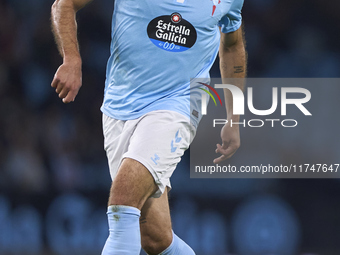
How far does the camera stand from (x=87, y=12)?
5457mm

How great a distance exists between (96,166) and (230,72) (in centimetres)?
223

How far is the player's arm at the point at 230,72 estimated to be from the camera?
10.6ft

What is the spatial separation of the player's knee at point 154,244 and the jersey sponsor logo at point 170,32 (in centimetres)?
97

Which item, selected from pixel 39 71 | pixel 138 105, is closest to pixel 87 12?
pixel 39 71

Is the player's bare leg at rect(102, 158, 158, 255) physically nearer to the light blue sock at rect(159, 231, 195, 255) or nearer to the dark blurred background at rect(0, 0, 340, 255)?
the light blue sock at rect(159, 231, 195, 255)

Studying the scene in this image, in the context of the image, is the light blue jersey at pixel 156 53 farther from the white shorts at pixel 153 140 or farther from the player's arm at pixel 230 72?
the player's arm at pixel 230 72

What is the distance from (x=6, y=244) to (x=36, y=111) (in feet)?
4.27

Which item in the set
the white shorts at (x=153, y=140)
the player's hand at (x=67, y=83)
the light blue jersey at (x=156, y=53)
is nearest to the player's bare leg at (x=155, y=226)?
the white shorts at (x=153, y=140)

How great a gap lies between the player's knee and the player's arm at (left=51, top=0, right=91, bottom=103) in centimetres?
89

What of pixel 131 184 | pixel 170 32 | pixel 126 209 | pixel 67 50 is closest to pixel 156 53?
pixel 170 32

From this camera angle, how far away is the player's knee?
8.90 ft

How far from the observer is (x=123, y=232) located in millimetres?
2266

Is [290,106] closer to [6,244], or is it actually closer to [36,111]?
[36,111]

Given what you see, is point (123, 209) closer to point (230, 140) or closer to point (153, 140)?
point (153, 140)
